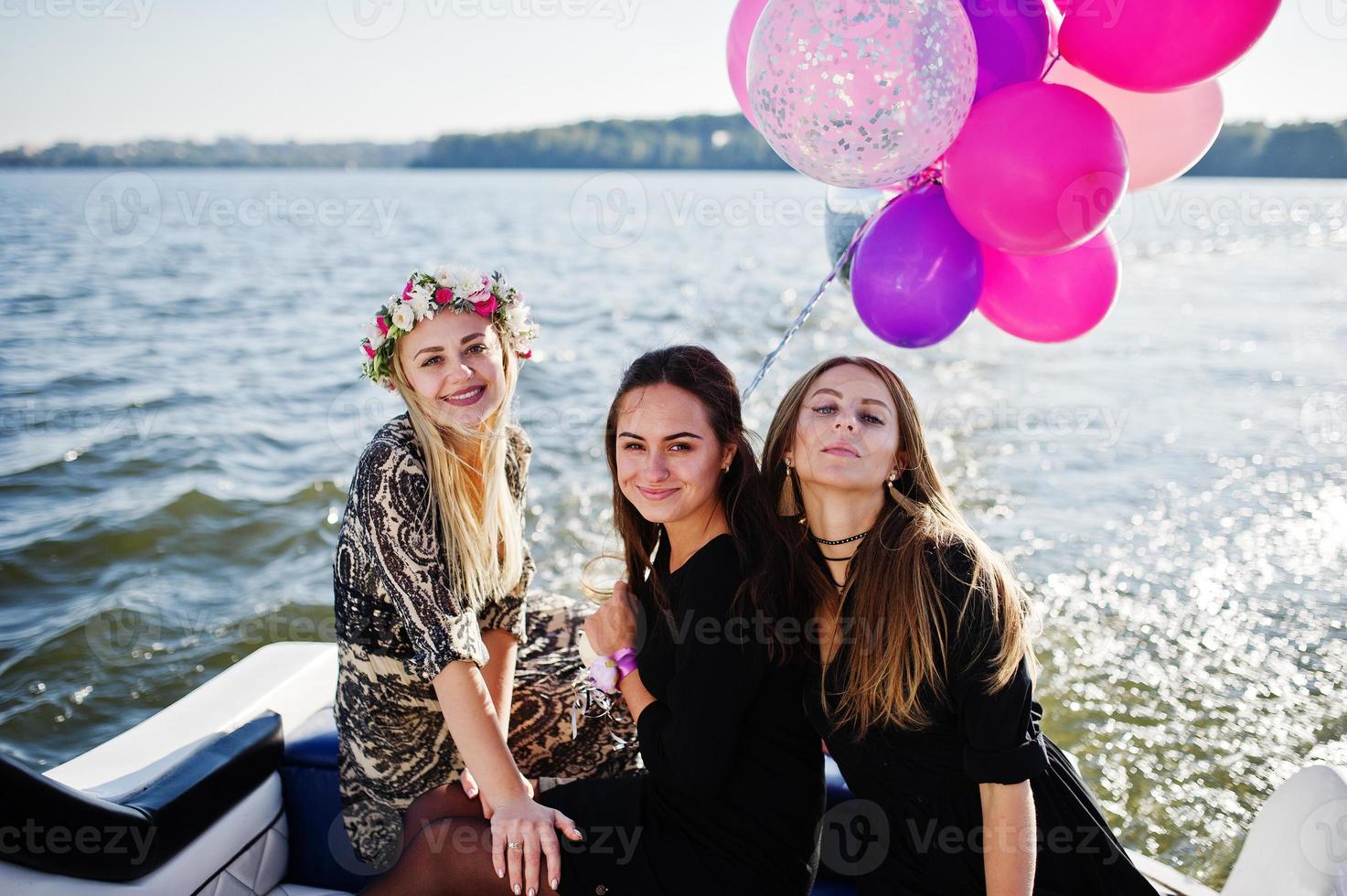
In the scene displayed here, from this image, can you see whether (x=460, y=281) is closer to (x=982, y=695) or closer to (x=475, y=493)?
(x=475, y=493)

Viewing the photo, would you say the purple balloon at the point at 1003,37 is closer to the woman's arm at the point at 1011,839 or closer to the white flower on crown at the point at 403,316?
the white flower on crown at the point at 403,316

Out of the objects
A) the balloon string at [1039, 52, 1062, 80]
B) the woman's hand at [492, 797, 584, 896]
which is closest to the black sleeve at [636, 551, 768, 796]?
the woman's hand at [492, 797, 584, 896]

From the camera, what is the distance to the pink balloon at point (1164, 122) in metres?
2.98

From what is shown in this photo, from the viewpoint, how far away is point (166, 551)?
7059 mm

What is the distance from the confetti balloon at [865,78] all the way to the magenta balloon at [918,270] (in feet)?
1.20

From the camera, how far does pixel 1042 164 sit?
2443 mm

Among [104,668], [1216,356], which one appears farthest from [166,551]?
[1216,356]

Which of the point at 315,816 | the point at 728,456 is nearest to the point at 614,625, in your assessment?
the point at 728,456

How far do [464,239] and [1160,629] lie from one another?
22622mm

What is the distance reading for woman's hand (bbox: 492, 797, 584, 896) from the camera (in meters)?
2.27

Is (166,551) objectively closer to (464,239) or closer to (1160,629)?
(1160,629)

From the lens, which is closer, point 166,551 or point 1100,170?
point 1100,170

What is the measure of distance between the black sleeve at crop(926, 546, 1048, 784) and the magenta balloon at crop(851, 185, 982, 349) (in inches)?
37.5

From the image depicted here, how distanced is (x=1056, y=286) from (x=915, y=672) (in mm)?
1371
